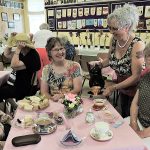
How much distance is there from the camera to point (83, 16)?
495 cm

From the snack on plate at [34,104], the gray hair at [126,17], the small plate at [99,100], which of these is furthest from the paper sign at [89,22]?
the snack on plate at [34,104]

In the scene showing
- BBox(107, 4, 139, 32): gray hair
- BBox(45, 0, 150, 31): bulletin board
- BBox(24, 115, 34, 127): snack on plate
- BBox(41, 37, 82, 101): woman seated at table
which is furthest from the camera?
BBox(45, 0, 150, 31): bulletin board

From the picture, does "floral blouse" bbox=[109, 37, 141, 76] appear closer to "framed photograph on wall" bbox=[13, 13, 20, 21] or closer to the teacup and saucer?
the teacup and saucer

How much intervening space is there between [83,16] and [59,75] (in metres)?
3.22

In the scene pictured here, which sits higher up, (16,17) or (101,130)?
(16,17)

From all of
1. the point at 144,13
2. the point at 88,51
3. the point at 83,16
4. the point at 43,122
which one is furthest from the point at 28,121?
the point at 83,16

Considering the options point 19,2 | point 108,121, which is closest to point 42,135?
point 108,121

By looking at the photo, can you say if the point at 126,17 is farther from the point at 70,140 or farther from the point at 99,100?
the point at 70,140

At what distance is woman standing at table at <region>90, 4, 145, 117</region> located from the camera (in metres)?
1.90

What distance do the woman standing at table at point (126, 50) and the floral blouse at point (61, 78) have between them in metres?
0.34

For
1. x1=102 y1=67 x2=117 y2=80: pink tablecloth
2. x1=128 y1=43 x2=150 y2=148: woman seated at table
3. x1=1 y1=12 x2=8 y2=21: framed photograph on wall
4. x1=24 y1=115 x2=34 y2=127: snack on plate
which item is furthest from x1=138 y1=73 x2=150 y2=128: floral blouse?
x1=1 y1=12 x2=8 y2=21: framed photograph on wall

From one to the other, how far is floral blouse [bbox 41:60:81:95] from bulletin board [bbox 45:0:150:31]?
2779 mm

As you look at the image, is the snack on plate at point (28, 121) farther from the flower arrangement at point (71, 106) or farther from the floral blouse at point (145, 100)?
the floral blouse at point (145, 100)

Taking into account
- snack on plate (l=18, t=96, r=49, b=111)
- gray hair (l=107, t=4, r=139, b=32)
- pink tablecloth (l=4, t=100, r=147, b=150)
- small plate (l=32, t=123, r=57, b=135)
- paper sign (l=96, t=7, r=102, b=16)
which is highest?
paper sign (l=96, t=7, r=102, b=16)
